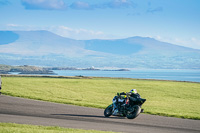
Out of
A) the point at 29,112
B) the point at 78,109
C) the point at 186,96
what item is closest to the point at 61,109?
the point at 78,109

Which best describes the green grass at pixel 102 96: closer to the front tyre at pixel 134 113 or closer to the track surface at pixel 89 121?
the track surface at pixel 89 121

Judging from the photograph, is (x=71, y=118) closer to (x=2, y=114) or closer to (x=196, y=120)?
(x=2, y=114)

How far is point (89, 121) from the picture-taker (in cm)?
1961

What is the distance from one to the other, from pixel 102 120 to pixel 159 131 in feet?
13.8

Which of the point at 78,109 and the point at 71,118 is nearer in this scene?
the point at 71,118

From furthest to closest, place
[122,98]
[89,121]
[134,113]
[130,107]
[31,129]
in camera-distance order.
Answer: [122,98] → [130,107] → [134,113] → [89,121] → [31,129]

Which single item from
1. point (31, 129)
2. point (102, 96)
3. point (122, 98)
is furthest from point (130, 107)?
point (102, 96)

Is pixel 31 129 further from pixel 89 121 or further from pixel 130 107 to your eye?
pixel 130 107

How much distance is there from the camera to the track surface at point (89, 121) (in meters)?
17.7

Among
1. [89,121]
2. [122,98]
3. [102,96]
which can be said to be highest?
[122,98]

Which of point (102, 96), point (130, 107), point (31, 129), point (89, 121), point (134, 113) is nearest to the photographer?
point (31, 129)

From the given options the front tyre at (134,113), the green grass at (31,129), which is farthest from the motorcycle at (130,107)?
the green grass at (31,129)

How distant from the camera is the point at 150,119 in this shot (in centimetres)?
2122

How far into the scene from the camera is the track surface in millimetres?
17712
